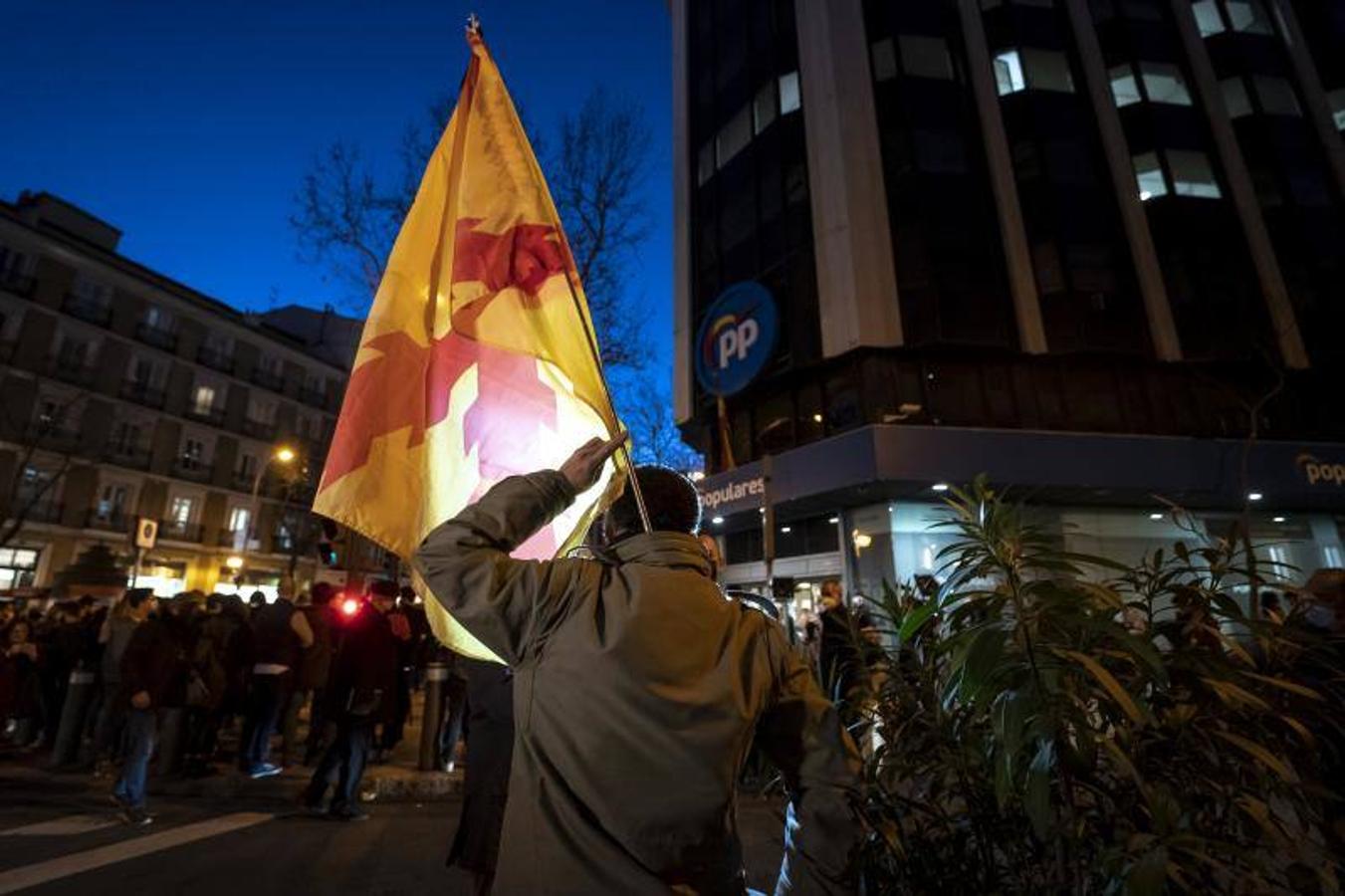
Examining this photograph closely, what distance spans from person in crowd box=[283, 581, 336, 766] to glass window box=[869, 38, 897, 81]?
1767 centimetres

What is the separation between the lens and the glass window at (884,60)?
57.6ft

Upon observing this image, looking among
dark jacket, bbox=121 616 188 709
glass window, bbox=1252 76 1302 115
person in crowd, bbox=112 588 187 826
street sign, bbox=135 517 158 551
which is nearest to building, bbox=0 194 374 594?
street sign, bbox=135 517 158 551

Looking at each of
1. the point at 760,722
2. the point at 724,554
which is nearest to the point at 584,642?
the point at 760,722

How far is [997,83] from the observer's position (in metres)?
18.0

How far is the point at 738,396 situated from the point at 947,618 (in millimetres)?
16361

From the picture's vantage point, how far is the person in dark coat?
366 centimetres

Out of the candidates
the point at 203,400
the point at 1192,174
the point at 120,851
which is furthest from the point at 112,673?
the point at 203,400

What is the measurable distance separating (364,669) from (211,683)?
294 cm

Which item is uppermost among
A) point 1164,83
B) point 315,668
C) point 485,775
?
point 1164,83

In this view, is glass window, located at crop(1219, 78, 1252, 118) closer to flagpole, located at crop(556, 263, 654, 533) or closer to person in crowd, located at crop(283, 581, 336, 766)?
flagpole, located at crop(556, 263, 654, 533)

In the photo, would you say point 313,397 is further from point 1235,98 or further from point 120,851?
Result: point 1235,98

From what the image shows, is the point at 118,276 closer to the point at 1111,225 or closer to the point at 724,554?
the point at 724,554

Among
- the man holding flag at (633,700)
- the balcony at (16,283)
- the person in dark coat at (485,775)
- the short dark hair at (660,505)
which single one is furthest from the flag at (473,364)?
the balcony at (16,283)

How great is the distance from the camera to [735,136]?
20609mm
